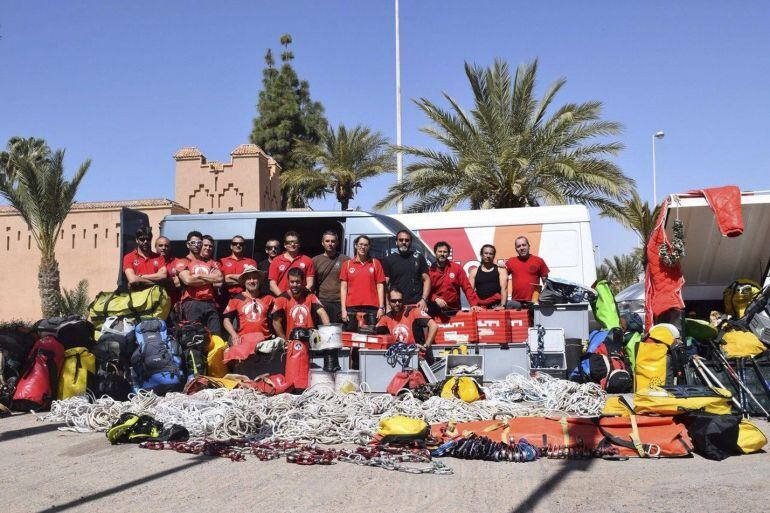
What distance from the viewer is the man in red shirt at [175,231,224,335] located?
31.6 ft

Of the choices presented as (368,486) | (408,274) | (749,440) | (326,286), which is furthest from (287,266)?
(749,440)

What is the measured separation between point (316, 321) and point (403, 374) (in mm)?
1823

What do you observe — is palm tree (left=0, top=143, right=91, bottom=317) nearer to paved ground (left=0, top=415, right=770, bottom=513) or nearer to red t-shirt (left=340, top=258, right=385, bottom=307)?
red t-shirt (left=340, top=258, right=385, bottom=307)

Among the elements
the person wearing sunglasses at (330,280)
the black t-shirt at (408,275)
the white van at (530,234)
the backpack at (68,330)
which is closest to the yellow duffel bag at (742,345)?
the black t-shirt at (408,275)

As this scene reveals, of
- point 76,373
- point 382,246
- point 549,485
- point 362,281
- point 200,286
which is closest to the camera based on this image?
point 549,485

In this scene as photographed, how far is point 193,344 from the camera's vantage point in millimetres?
8688

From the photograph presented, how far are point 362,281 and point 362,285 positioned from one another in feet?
0.17

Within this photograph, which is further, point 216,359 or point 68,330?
point 68,330

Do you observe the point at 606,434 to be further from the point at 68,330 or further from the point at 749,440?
the point at 68,330

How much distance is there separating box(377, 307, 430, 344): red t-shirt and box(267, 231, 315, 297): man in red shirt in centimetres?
138

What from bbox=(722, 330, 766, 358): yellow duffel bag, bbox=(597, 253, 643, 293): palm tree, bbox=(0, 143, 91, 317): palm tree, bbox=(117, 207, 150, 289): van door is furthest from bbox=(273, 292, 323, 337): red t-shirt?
bbox=(597, 253, 643, 293): palm tree

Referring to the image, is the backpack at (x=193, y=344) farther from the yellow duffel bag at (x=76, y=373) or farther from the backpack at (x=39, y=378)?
the backpack at (x=39, y=378)

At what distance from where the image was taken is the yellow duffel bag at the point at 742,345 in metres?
7.41

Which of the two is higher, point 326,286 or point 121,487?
point 326,286
